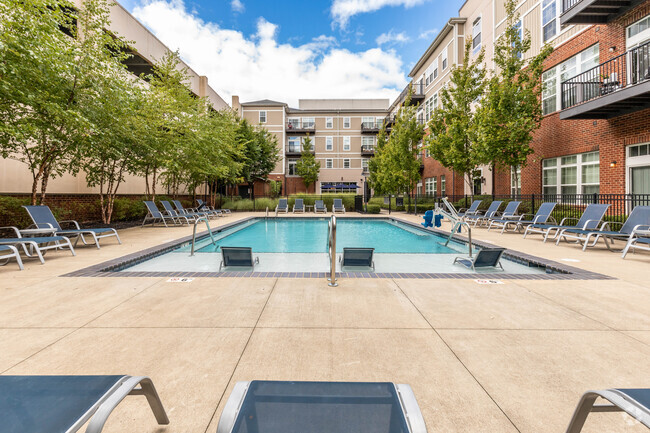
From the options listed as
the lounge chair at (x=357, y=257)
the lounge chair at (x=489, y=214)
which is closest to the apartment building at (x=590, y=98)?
the lounge chair at (x=489, y=214)

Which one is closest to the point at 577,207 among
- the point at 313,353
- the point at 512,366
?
the point at 512,366

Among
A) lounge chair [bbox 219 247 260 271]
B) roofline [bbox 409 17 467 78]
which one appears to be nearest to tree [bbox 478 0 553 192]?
roofline [bbox 409 17 467 78]

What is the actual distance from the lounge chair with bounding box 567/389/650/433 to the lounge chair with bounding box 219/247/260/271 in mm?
5396

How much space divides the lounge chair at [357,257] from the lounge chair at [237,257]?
181 cm

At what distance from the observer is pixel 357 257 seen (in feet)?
21.2

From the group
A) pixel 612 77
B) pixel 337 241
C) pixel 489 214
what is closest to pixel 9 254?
pixel 337 241

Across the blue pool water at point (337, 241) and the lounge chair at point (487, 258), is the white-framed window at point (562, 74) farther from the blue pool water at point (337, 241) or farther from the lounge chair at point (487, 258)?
the lounge chair at point (487, 258)

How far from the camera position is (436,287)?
14.9 feet

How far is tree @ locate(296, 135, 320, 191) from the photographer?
39.4 metres

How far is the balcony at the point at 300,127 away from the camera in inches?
1650

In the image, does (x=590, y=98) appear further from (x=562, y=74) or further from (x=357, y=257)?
(x=357, y=257)

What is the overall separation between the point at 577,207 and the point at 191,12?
33.2m

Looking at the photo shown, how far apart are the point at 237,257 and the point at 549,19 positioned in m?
16.8

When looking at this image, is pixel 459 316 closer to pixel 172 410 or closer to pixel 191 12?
pixel 172 410
